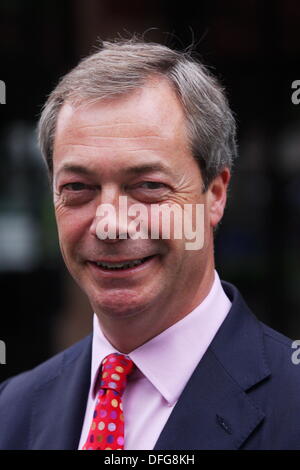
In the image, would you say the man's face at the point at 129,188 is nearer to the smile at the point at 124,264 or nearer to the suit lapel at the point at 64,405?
the smile at the point at 124,264

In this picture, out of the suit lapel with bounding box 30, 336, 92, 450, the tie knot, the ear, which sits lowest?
the suit lapel with bounding box 30, 336, 92, 450

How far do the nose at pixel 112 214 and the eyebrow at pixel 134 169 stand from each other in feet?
0.24

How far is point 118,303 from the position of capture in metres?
2.27

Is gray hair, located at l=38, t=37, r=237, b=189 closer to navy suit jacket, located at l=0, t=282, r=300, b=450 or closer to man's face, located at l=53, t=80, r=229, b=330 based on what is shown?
man's face, located at l=53, t=80, r=229, b=330

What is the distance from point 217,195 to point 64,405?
2.92ft

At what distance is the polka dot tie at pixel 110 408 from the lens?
2284 mm

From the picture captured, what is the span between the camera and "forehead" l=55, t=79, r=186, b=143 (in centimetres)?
222

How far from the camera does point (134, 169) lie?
2197 mm

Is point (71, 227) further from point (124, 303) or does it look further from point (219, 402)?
point (219, 402)

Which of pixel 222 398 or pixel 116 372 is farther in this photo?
pixel 116 372

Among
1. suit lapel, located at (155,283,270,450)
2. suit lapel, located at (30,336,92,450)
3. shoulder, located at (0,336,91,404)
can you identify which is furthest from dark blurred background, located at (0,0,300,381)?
suit lapel, located at (155,283,270,450)

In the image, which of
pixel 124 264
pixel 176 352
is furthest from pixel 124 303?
pixel 176 352

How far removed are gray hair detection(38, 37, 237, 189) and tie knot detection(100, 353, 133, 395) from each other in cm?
63

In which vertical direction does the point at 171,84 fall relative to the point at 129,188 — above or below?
above
